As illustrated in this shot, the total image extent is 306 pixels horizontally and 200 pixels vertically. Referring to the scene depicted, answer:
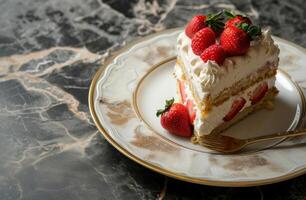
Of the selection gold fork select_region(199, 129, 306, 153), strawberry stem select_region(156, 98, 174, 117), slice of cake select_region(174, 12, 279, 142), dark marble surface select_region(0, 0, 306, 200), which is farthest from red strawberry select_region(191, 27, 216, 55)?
dark marble surface select_region(0, 0, 306, 200)

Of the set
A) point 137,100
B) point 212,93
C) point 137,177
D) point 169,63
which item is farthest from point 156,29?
point 137,177

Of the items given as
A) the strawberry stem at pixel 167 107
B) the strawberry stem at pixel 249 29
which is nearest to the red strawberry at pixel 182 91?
the strawberry stem at pixel 167 107

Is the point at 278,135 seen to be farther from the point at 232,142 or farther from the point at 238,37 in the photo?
the point at 238,37

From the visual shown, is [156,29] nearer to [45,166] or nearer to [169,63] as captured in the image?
[169,63]

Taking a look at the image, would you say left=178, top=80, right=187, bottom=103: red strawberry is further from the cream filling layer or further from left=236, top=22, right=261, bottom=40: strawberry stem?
left=236, top=22, right=261, bottom=40: strawberry stem

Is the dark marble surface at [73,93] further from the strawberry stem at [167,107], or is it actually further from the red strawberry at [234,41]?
the red strawberry at [234,41]
